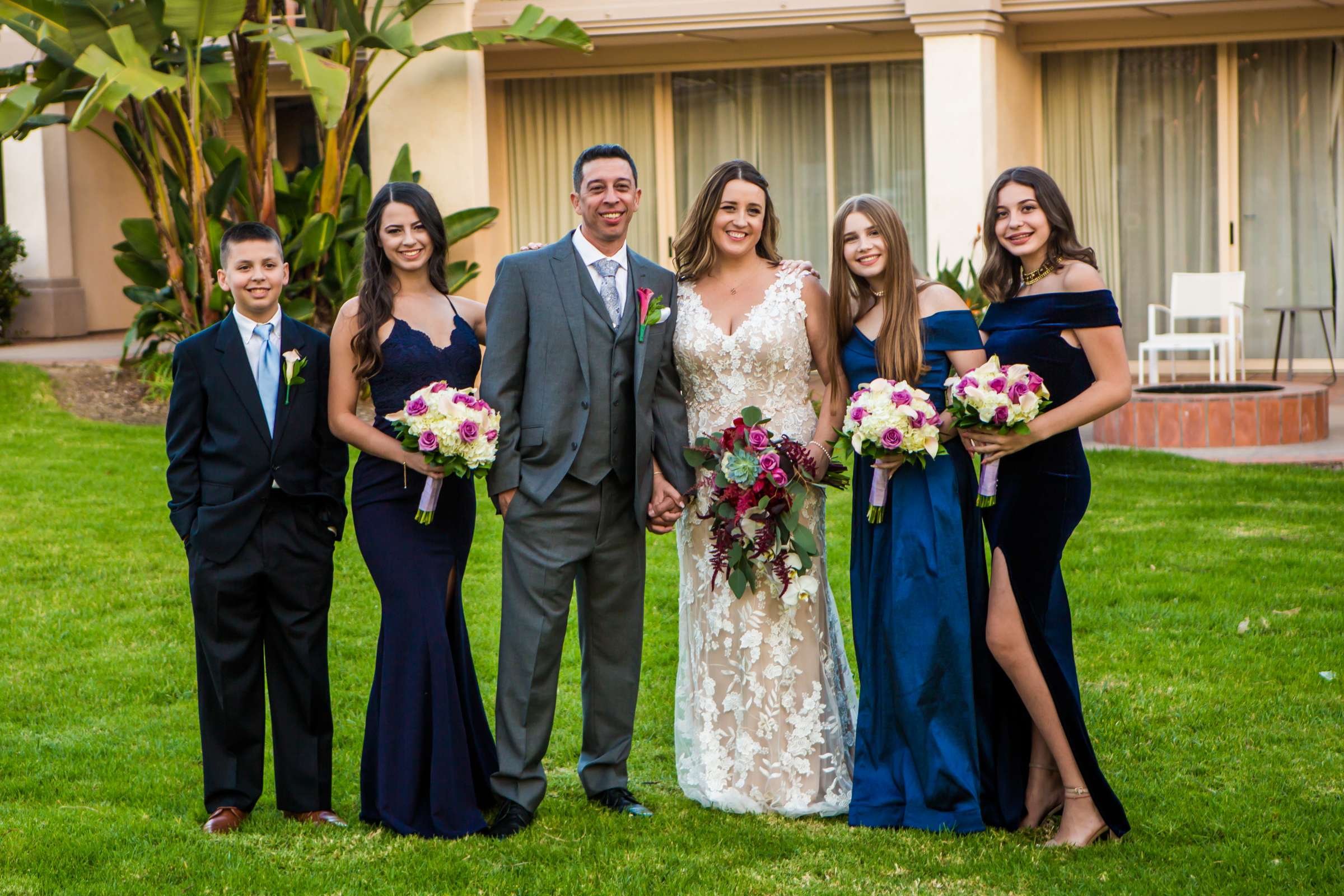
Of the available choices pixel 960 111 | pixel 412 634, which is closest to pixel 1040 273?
pixel 412 634

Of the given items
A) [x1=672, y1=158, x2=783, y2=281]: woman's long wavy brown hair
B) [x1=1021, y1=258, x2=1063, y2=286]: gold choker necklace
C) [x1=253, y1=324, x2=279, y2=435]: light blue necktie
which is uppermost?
[x1=672, y1=158, x2=783, y2=281]: woman's long wavy brown hair

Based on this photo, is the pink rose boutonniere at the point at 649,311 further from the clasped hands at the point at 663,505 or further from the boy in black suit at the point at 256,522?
the boy in black suit at the point at 256,522

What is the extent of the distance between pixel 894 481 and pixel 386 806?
1955 mm

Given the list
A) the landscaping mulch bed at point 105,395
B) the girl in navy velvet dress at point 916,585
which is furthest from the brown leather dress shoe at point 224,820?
the landscaping mulch bed at point 105,395

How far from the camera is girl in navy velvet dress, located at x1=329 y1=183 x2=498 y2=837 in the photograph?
4.57 metres

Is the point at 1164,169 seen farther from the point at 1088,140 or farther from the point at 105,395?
the point at 105,395

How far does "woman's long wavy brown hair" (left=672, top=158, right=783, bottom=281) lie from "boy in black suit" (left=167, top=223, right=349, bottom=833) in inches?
49.6

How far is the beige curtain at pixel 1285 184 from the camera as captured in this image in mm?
14797

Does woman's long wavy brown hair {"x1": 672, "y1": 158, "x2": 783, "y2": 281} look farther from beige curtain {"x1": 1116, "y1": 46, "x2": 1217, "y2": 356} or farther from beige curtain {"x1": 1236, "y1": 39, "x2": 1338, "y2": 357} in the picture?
beige curtain {"x1": 1236, "y1": 39, "x2": 1338, "y2": 357}

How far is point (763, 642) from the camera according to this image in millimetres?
4902

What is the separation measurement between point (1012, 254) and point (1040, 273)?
0.11 metres

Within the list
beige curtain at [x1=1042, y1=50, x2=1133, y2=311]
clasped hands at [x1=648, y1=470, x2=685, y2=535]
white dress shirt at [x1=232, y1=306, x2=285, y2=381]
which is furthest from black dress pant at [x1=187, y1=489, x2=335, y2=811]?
beige curtain at [x1=1042, y1=50, x2=1133, y2=311]

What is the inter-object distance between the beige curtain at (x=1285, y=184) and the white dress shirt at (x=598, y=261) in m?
12.1

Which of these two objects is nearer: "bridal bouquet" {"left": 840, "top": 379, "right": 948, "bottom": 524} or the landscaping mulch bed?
"bridal bouquet" {"left": 840, "top": 379, "right": 948, "bottom": 524}
